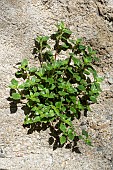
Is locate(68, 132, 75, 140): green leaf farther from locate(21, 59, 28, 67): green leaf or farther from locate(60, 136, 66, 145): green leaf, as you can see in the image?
locate(21, 59, 28, 67): green leaf

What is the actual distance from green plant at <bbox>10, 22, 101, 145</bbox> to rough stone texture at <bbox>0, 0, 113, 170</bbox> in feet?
0.16

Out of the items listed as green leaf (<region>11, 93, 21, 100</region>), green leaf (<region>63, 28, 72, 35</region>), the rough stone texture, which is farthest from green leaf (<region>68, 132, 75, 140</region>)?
green leaf (<region>63, 28, 72, 35</region>)

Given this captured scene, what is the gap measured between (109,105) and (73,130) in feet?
0.73

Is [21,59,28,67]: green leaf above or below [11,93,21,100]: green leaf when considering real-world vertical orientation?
above

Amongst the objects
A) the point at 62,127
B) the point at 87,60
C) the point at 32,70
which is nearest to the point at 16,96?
the point at 32,70

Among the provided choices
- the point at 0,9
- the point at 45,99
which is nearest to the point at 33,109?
the point at 45,99

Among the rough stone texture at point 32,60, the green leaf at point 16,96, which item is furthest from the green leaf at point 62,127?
the green leaf at point 16,96

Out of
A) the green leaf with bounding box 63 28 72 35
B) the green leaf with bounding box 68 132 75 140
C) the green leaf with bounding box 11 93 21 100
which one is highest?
the green leaf with bounding box 63 28 72 35

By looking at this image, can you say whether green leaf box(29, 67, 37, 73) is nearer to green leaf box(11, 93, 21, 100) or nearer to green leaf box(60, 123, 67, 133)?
green leaf box(11, 93, 21, 100)

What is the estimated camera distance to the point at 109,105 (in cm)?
173

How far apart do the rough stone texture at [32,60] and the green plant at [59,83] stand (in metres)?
0.05

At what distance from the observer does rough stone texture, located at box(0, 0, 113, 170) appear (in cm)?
160

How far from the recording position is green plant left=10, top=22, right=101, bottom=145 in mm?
1597

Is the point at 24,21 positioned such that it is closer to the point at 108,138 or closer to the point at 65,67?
the point at 65,67
